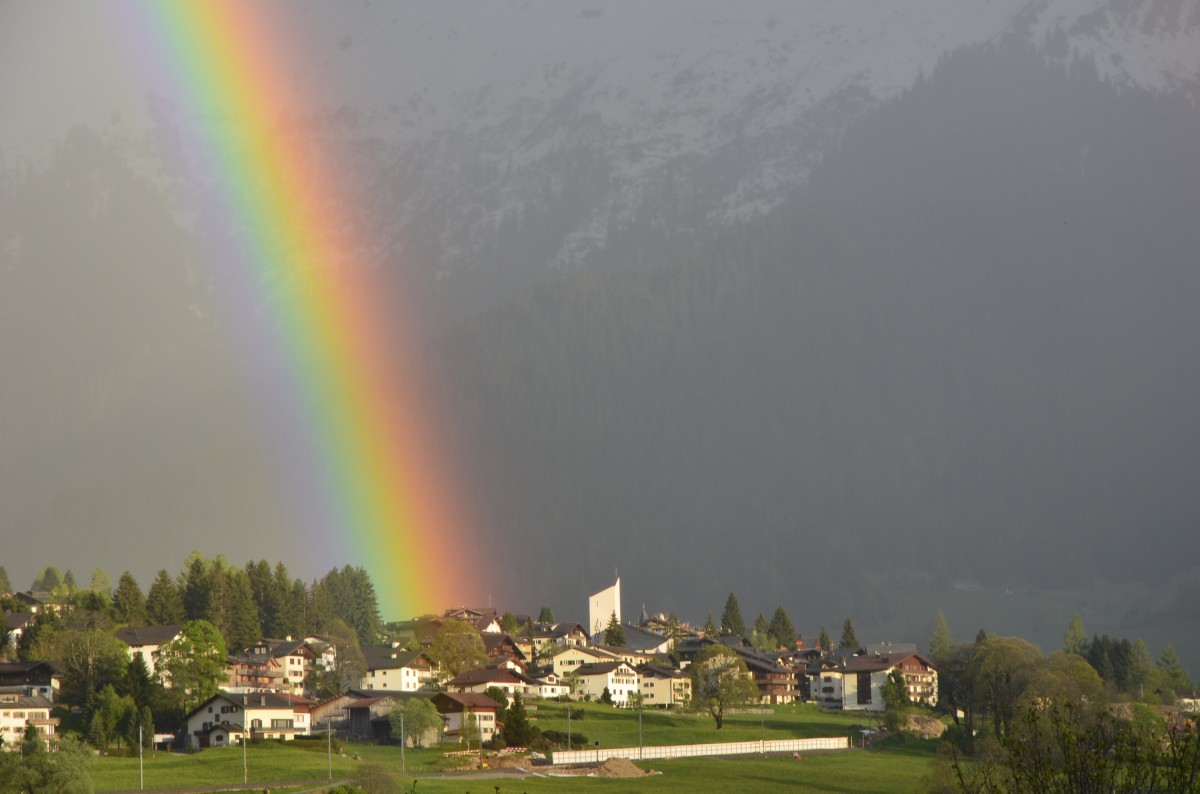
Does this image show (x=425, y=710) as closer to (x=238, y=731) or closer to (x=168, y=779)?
(x=238, y=731)

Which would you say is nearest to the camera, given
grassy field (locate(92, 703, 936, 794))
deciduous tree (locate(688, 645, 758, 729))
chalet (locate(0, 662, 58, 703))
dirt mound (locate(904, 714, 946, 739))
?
grassy field (locate(92, 703, 936, 794))

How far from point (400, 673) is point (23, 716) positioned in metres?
31.8

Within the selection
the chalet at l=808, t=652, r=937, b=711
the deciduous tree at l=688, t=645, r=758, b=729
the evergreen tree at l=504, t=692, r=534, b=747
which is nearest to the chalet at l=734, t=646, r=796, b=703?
the chalet at l=808, t=652, r=937, b=711

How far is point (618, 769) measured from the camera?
75250 mm

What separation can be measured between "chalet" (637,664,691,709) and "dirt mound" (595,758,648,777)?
41.5 metres

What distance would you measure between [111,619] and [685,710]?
4574 cm

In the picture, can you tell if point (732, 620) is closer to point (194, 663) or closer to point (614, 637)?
point (614, 637)

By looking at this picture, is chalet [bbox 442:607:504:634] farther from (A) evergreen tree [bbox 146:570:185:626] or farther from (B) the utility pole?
(B) the utility pole

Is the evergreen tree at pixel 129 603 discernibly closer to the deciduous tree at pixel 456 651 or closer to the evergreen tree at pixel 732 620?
the deciduous tree at pixel 456 651

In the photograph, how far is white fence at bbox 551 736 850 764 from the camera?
264ft

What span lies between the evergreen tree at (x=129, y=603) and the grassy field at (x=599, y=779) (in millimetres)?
40099

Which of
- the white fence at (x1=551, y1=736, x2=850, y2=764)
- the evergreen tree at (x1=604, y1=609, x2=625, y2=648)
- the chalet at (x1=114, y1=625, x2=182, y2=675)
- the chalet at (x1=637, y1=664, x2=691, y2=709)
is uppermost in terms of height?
the chalet at (x1=114, y1=625, x2=182, y2=675)

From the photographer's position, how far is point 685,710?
4373 inches

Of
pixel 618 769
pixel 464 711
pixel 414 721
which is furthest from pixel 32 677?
pixel 618 769
